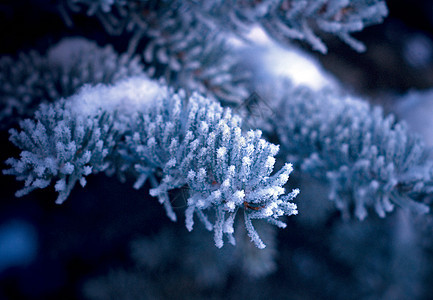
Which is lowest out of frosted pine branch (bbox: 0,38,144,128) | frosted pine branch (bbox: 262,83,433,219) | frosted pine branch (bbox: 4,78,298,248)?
frosted pine branch (bbox: 262,83,433,219)

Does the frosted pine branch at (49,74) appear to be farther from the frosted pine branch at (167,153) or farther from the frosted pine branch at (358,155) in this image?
the frosted pine branch at (358,155)

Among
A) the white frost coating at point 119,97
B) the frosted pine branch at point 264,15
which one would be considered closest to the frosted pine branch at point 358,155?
the frosted pine branch at point 264,15

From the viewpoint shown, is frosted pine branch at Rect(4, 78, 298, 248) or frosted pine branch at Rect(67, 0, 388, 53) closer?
frosted pine branch at Rect(4, 78, 298, 248)

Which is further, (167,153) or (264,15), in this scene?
(264,15)

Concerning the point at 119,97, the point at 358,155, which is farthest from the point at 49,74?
the point at 358,155

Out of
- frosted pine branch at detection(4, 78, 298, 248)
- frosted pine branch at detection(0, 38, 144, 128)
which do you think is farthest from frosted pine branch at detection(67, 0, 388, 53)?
frosted pine branch at detection(4, 78, 298, 248)

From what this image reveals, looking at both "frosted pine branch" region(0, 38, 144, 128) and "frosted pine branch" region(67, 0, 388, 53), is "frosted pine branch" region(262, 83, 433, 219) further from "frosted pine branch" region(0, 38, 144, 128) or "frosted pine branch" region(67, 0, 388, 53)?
"frosted pine branch" region(0, 38, 144, 128)

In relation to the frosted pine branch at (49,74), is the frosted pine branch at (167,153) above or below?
below

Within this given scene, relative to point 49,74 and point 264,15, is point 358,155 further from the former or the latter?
point 49,74

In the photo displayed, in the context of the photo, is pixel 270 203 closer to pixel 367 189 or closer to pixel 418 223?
pixel 367 189
